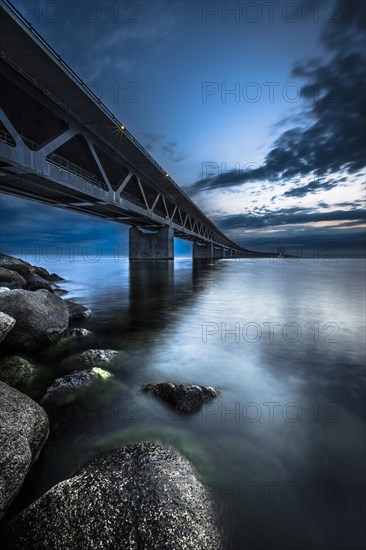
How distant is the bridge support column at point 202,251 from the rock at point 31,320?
8725 cm

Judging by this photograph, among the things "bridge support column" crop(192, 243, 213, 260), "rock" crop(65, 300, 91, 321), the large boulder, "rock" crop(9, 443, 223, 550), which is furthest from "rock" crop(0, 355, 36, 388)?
"bridge support column" crop(192, 243, 213, 260)

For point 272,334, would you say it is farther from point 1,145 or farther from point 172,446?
point 1,145

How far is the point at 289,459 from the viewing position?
98.6 inches

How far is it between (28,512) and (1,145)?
1601 cm

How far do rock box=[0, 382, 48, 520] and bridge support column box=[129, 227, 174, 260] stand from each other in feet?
140

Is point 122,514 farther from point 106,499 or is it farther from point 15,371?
point 15,371

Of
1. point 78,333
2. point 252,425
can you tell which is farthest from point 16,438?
point 78,333

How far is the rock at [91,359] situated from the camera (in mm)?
4367

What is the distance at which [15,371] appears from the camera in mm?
3893

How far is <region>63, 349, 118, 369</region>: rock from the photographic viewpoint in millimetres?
4367

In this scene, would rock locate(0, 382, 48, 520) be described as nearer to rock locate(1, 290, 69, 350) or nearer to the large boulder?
rock locate(1, 290, 69, 350)

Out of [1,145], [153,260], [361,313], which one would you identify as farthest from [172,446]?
[153,260]

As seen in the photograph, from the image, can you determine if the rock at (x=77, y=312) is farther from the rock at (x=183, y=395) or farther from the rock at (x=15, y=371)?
the rock at (x=183, y=395)

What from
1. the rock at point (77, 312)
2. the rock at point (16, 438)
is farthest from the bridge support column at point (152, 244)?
the rock at point (16, 438)
